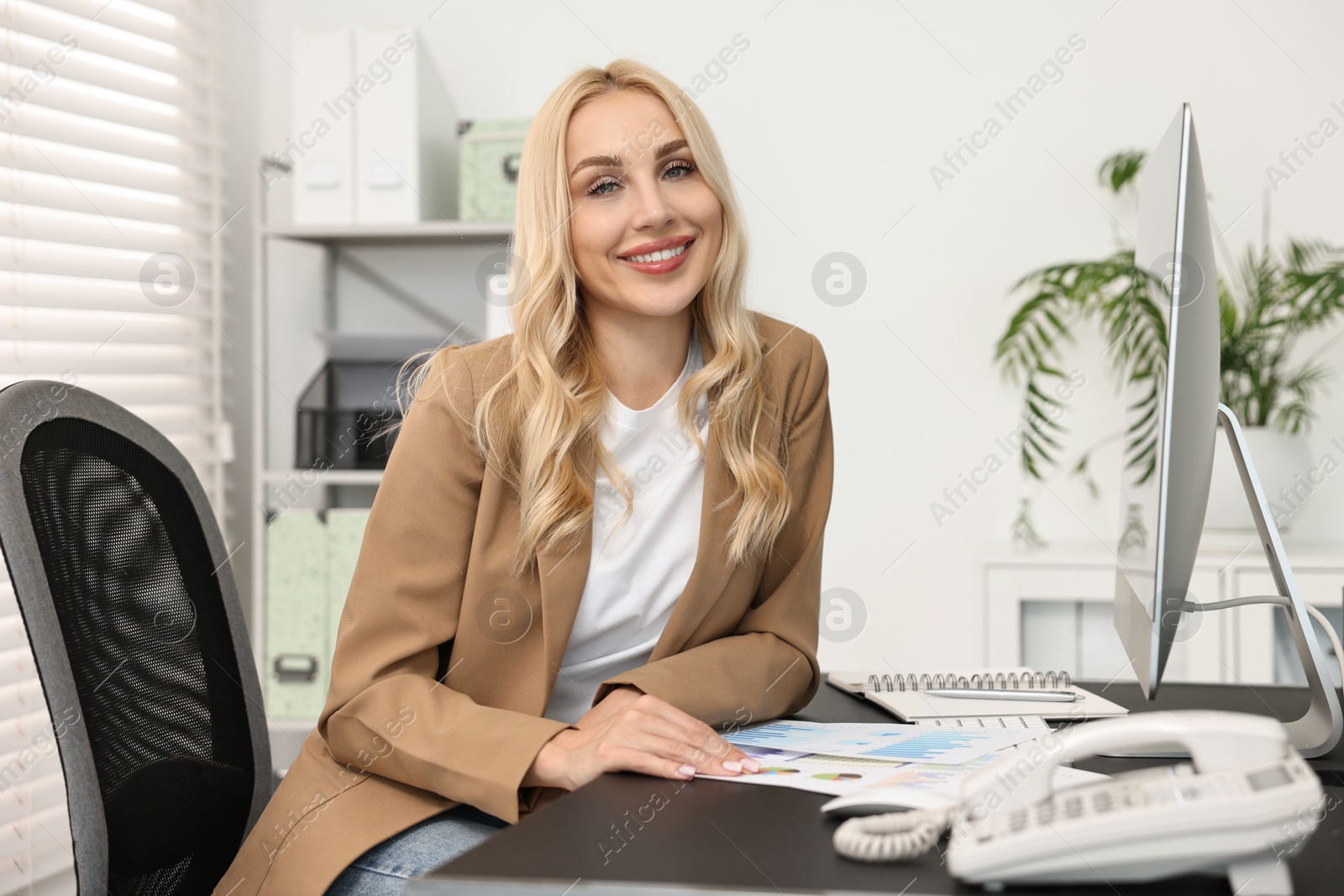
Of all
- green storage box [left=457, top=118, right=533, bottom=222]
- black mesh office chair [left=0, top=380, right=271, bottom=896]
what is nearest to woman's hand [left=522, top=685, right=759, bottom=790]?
black mesh office chair [left=0, top=380, right=271, bottom=896]

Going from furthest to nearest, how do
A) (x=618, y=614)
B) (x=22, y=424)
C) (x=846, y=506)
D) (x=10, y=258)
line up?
(x=846, y=506)
(x=10, y=258)
(x=618, y=614)
(x=22, y=424)

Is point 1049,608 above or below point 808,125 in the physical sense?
below

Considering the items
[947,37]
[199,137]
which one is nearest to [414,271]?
[199,137]

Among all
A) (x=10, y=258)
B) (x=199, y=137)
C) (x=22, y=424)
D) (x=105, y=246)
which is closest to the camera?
(x=22, y=424)

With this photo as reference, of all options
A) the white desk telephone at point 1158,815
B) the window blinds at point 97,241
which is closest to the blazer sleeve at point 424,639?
the white desk telephone at point 1158,815

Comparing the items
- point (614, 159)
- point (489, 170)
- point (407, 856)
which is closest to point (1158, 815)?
point (407, 856)

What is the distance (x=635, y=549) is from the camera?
50.9 inches

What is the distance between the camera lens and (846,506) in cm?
285

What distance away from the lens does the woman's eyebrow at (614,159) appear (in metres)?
1.36

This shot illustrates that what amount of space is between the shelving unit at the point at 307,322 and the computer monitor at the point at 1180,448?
181cm

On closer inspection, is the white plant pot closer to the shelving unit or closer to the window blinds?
the shelving unit

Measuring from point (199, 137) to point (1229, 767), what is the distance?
2.68 m

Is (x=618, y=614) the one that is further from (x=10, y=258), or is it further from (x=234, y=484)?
(x=234, y=484)

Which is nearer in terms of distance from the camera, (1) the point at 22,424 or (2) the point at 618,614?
(1) the point at 22,424
